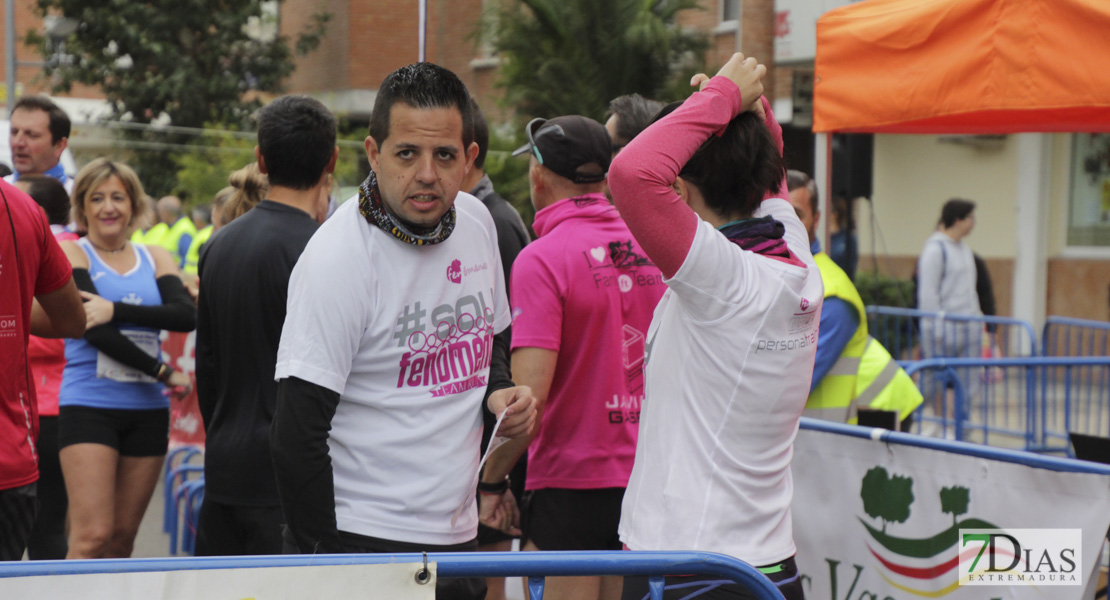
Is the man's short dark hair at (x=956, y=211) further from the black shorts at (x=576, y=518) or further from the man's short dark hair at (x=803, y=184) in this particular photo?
the black shorts at (x=576, y=518)

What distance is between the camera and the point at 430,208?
2561mm

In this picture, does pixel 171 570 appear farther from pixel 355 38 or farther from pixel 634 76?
pixel 355 38

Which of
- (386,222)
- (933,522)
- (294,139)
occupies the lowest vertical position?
(933,522)

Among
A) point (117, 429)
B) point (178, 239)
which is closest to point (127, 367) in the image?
point (117, 429)

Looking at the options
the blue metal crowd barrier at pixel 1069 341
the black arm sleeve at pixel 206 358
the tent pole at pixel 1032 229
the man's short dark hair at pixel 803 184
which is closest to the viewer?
the black arm sleeve at pixel 206 358

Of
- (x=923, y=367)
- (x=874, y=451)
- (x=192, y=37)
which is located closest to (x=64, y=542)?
(x=874, y=451)

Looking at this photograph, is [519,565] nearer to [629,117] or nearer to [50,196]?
[629,117]

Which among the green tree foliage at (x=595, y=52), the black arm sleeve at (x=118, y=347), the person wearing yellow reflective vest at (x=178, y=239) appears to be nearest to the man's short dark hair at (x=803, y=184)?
the black arm sleeve at (x=118, y=347)

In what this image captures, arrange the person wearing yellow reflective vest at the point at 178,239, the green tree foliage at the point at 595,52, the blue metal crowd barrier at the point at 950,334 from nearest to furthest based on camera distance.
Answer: the blue metal crowd barrier at the point at 950,334, the person wearing yellow reflective vest at the point at 178,239, the green tree foliage at the point at 595,52

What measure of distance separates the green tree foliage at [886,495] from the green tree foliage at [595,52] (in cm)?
1179

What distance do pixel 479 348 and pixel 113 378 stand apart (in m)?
2.59

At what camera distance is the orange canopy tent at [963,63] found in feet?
13.0

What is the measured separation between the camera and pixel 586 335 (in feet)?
11.5

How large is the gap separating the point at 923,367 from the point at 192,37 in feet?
69.3
